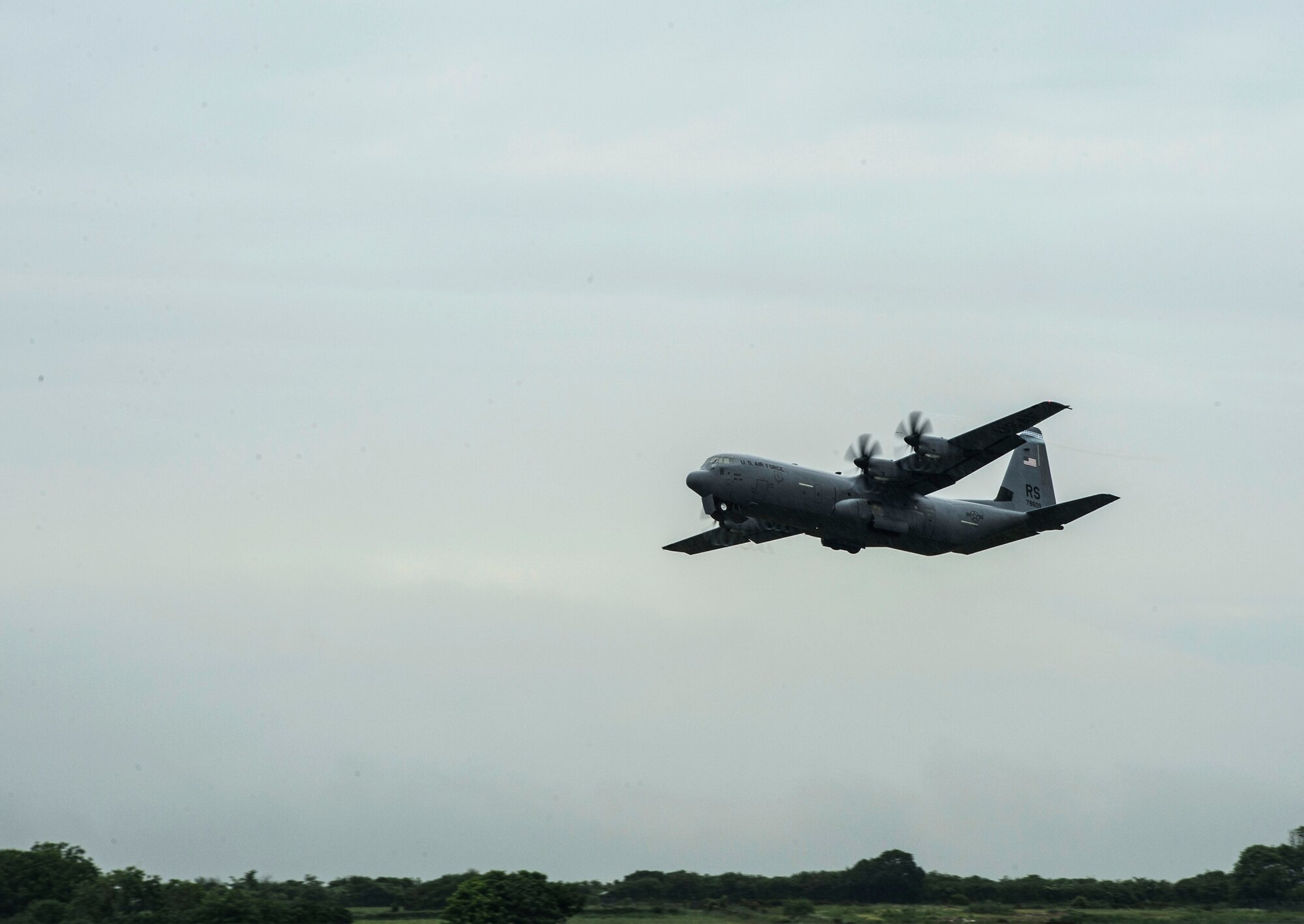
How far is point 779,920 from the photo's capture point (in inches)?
2323

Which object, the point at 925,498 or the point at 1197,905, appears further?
the point at 1197,905

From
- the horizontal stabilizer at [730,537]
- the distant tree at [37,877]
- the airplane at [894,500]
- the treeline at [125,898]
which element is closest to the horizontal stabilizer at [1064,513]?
the airplane at [894,500]

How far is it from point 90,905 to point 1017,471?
47.3 m

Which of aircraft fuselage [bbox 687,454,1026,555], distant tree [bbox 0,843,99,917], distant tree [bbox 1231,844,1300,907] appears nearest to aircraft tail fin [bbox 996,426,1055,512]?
aircraft fuselage [bbox 687,454,1026,555]

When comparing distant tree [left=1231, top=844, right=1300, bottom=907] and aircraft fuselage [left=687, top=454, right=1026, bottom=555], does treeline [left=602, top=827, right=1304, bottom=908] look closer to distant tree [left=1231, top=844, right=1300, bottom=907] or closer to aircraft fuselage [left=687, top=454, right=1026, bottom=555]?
distant tree [left=1231, top=844, right=1300, bottom=907]

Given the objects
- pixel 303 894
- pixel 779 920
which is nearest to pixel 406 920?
pixel 303 894

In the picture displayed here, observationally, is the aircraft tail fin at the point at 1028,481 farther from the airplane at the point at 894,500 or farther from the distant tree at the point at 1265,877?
the distant tree at the point at 1265,877

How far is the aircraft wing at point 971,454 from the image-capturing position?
52.7m

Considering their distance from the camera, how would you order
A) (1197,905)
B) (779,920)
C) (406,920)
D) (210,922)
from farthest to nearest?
1. (1197,905)
2. (406,920)
3. (779,920)
4. (210,922)

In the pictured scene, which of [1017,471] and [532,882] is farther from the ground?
[1017,471]

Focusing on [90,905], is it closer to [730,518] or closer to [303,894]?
[303,894]

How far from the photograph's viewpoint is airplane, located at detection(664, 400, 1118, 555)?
52.4 m

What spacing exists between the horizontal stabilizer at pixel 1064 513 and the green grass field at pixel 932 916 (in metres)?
19.2

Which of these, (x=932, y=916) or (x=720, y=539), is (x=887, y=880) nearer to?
(x=932, y=916)
